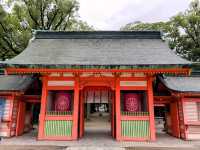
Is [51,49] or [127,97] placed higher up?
[51,49]

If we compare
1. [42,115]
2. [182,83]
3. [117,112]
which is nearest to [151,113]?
[117,112]

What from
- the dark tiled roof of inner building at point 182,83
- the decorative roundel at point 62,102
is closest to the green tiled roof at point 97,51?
the dark tiled roof of inner building at point 182,83

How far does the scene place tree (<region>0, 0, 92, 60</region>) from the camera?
18.5 meters

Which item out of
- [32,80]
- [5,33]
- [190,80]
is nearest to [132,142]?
[190,80]

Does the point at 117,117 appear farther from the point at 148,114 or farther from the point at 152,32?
the point at 152,32

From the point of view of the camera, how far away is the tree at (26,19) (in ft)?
60.7

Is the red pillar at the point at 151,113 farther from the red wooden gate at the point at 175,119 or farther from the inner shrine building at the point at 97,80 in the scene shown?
the red wooden gate at the point at 175,119

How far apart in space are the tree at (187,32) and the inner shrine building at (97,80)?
1463cm

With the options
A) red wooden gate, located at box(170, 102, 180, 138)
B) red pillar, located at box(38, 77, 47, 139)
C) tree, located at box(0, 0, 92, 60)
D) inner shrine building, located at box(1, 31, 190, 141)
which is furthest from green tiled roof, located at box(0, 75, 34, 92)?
tree, located at box(0, 0, 92, 60)

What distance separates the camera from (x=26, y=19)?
19.9m

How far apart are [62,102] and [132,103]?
10.9 ft

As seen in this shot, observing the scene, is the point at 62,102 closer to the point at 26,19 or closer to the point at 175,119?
the point at 175,119

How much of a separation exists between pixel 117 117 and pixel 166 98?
11.1 feet

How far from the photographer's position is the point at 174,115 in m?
9.49
